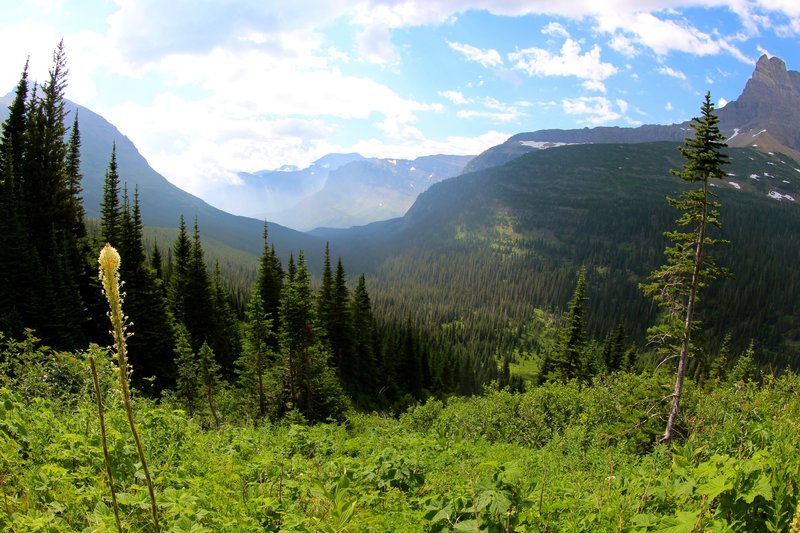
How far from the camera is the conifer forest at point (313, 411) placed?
464 cm

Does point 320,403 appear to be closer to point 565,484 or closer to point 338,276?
point 338,276

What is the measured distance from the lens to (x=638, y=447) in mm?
21266

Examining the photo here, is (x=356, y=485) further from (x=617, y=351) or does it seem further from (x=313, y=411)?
(x=617, y=351)

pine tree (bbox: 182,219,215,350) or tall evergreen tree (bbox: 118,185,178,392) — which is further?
pine tree (bbox: 182,219,215,350)

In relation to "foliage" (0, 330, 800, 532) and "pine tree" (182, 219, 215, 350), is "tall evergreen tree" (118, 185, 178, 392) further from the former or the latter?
"foliage" (0, 330, 800, 532)

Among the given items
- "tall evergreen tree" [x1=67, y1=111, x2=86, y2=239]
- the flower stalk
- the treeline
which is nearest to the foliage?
the flower stalk

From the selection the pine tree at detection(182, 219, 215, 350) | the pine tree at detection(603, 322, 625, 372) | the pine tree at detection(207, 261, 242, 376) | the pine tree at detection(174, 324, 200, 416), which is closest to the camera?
the pine tree at detection(174, 324, 200, 416)

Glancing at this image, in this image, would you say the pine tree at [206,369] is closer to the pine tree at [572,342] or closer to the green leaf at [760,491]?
the pine tree at [572,342]

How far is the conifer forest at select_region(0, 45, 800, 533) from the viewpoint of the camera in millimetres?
4641

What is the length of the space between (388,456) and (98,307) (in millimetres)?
41565

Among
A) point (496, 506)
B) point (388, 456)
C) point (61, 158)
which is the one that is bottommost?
point (388, 456)

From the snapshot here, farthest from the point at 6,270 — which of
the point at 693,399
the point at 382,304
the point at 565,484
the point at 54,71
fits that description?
the point at 382,304

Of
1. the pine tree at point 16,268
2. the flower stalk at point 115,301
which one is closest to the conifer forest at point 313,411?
the flower stalk at point 115,301

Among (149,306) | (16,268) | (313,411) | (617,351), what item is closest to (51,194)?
(16,268)
